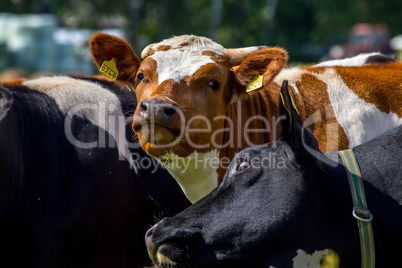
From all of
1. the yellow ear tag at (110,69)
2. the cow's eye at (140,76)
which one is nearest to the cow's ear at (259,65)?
the cow's eye at (140,76)

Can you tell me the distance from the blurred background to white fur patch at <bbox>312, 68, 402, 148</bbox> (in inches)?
780

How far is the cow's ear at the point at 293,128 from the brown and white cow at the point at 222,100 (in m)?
1.09

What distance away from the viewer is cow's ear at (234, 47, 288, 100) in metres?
4.70

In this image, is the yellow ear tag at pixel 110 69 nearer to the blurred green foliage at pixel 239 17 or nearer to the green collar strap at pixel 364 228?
the green collar strap at pixel 364 228

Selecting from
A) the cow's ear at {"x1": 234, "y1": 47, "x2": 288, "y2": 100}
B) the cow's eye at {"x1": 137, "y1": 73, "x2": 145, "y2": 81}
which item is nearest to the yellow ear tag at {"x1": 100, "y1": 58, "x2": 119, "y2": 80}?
the cow's eye at {"x1": 137, "y1": 73, "x2": 145, "y2": 81}

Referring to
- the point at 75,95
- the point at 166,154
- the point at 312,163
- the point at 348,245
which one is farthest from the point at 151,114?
the point at 348,245

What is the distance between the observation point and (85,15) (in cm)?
3184

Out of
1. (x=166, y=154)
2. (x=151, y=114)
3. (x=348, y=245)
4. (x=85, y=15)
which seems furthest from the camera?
(x=85, y=15)

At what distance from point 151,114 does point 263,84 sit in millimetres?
979

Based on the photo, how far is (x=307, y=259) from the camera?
3.16m

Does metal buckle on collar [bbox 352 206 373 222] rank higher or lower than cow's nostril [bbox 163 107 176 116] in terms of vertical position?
lower

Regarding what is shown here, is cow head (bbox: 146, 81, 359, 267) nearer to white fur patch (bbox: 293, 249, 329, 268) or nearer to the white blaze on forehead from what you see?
white fur patch (bbox: 293, 249, 329, 268)

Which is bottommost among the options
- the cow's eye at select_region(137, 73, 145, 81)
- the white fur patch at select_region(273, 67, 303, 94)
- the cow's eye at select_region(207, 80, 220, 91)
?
the white fur patch at select_region(273, 67, 303, 94)

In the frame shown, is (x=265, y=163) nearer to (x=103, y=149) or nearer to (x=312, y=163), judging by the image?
(x=312, y=163)
